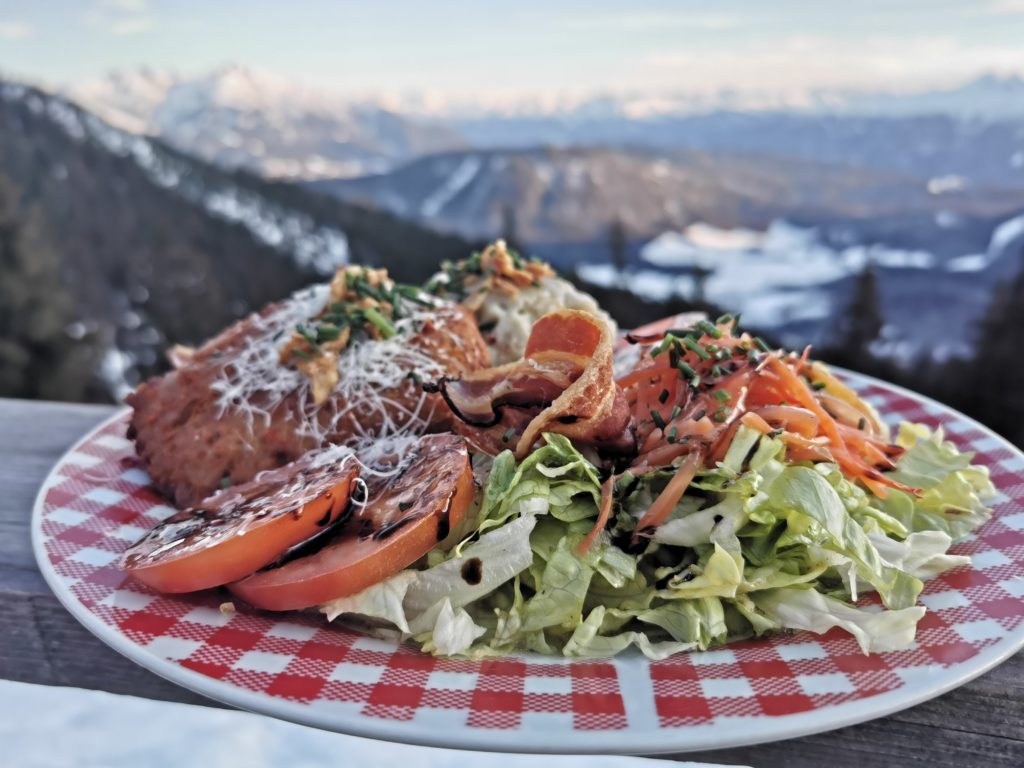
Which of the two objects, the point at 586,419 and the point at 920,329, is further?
the point at 920,329

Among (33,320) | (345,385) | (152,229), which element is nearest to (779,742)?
(345,385)


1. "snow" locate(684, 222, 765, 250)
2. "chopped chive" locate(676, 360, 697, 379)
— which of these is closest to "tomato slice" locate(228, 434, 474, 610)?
"chopped chive" locate(676, 360, 697, 379)

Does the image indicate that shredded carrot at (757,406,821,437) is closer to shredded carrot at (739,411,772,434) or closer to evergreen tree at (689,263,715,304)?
shredded carrot at (739,411,772,434)

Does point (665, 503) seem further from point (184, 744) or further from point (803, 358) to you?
point (184, 744)

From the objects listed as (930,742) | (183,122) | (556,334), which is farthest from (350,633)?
(183,122)

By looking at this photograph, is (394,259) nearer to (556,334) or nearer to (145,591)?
(556,334)
